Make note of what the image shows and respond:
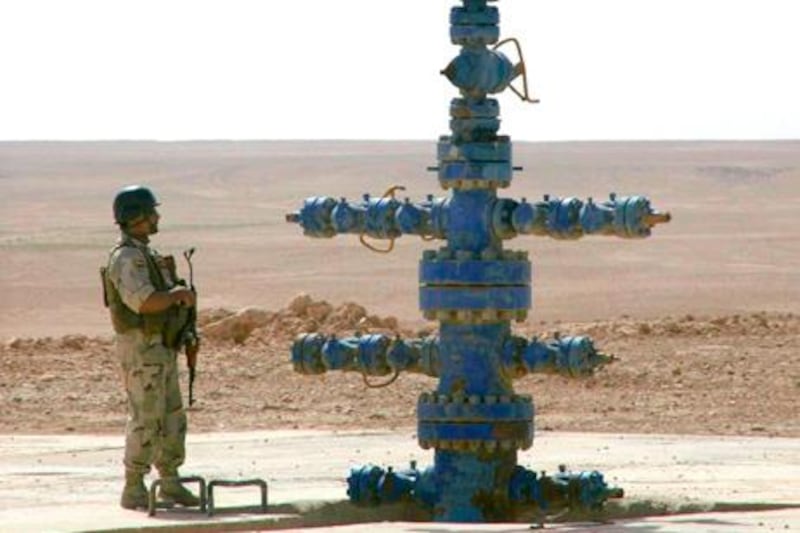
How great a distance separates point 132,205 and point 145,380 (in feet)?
2.77

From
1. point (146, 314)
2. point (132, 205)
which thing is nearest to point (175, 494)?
point (146, 314)

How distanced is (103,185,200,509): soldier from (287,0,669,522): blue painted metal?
0.72m

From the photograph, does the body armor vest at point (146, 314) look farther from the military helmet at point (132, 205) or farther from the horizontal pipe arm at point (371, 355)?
the horizontal pipe arm at point (371, 355)

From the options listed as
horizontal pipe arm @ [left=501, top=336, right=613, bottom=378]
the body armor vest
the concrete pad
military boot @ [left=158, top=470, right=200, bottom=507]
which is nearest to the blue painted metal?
horizontal pipe arm @ [left=501, top=336, right=613, bottom=378]

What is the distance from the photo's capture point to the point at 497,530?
42.5ft

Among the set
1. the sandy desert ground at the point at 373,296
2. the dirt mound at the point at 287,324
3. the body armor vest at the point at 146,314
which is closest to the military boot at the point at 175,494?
the body armor vest at the point at 146,314

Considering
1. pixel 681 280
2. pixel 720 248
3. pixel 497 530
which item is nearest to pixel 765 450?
pixel 497 530

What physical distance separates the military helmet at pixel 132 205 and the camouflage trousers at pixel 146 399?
21.8 inches

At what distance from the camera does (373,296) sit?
43.3 metres

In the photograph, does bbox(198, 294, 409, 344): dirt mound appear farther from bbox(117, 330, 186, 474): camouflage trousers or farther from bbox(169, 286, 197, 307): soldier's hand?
bbox(169, 286, 197, 307): soldier's hand

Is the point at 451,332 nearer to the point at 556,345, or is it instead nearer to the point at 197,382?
the point at 556,345

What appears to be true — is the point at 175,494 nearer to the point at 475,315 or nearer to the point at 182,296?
the point at 182,296

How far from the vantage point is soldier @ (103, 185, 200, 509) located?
14609mm

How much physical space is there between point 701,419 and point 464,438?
7.29 meters
